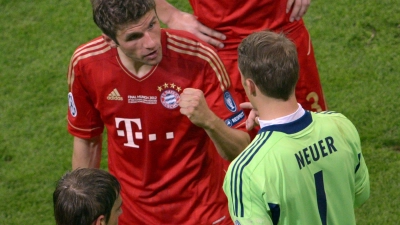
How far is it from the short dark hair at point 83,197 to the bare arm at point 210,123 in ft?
1.74

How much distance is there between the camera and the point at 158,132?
3.84 meters

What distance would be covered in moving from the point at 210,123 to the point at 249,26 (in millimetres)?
1465

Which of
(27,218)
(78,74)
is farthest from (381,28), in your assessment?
(78,74)

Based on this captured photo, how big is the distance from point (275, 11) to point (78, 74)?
1.51 m

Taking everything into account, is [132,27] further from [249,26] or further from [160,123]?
[249,26]

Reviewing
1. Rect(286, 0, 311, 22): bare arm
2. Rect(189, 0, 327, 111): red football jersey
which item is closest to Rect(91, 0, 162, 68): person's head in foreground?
Rect(189, 0, 327, 111): red football jersey

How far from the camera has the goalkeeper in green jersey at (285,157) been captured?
3.03 metres

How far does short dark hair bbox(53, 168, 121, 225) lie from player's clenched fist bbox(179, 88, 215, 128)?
1.70ft

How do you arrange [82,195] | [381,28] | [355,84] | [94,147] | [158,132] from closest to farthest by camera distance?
1. [82,195]
2. [158,132]
3. [94,147]
4. [355,84]
5. [381,28]

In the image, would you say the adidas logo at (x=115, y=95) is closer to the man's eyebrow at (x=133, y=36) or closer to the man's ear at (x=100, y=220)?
the man's eyebrow at (x=133, y=36)

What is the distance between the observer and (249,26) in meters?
4.77

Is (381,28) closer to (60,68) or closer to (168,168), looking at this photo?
(60,68)

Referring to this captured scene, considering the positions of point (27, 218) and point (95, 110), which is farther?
point (27, 218)

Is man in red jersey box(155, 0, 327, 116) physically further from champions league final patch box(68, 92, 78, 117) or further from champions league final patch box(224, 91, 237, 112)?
champions league final patch box(68, 92, 78, 117)
